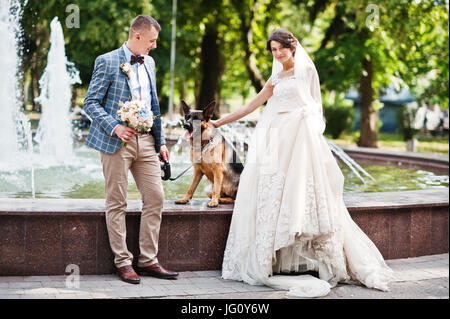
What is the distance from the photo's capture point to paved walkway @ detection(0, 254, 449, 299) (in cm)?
504

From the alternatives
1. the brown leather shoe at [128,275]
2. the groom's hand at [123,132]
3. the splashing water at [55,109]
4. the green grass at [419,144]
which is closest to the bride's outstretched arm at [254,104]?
the groom's hand at [123,132]

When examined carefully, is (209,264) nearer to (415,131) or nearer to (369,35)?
(369,35)

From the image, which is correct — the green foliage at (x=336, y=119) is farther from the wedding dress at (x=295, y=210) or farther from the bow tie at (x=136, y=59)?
the bow tie at (x=136, y=59)

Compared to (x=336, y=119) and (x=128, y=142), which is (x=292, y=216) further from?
(x=336, y=119)

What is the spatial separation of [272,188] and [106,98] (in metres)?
1.72

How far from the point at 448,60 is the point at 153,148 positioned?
18.7 metres

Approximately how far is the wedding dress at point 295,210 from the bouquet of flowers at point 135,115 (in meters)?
1.27

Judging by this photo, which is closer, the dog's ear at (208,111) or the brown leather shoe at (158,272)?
A: the brown leather shoe at (158,272)

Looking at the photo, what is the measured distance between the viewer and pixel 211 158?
6090 millimetres

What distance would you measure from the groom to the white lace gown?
2.56ft

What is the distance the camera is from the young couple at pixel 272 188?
17.2ft

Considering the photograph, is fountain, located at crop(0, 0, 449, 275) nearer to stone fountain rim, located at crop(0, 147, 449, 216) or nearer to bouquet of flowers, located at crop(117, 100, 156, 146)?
stone fountain rim, located at crop(0, 147, 449, 216)

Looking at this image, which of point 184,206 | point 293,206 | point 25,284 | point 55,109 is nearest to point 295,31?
point 55,109

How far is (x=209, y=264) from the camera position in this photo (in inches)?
237
